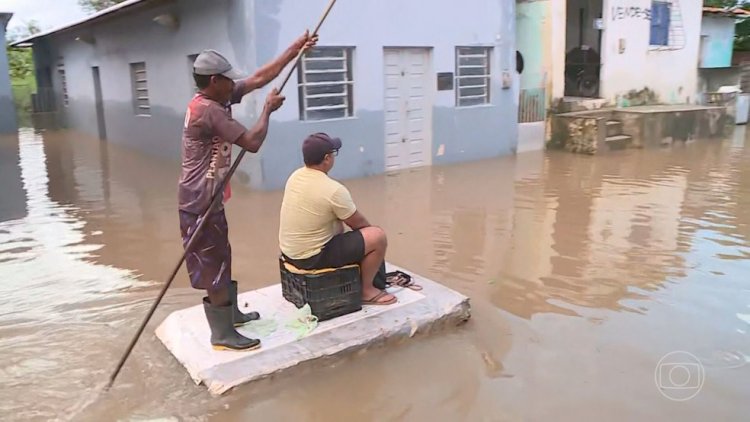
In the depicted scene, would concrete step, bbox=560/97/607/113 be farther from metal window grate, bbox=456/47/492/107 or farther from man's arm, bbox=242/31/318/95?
man's arm, bbox=242/31/318/95

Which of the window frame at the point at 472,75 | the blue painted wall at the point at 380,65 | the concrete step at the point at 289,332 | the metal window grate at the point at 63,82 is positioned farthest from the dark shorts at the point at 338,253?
the metal window grate at the point at 63,82

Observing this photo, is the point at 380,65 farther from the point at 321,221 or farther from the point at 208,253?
the point at 208,253

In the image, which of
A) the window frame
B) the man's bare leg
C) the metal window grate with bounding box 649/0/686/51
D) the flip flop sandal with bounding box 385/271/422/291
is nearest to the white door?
the window frame

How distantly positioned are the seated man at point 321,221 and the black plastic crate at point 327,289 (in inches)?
2.1

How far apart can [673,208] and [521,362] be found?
4908 mm

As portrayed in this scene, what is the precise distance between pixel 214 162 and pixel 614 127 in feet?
37.0

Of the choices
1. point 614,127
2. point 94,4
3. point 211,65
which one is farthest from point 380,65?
point 94,4

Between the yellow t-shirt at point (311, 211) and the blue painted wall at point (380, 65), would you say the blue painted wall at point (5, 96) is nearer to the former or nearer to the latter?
the blue painted wall at point (380, 65)

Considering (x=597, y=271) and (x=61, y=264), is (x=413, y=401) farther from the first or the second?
(x=61, y=264)

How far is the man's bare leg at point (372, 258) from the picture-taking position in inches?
161

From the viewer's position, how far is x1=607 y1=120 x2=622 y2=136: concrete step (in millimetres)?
12911

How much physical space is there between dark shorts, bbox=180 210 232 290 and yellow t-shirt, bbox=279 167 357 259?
0.49 meters

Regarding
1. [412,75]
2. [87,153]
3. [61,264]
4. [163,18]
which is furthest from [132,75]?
[61,264]

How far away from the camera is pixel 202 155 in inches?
137
